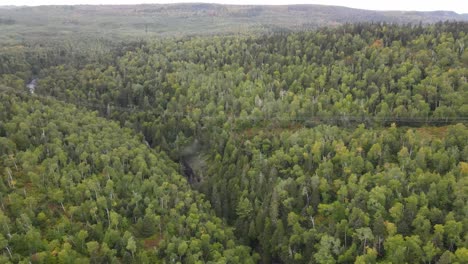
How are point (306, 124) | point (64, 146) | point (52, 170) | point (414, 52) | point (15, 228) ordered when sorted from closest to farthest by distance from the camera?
point (15, 228) → point (52, 170) → point (64, 146) → point (306, 124) → point (414, 52)

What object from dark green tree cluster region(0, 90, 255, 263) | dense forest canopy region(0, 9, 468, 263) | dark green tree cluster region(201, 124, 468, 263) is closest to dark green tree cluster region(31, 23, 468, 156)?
dense forest canopy region(0, 9, 468, 263)

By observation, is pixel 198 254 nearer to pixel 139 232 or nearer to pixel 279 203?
pixel 139 232

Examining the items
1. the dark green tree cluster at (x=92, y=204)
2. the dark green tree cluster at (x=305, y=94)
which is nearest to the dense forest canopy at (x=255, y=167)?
the dark green tree cluster at (x=92, y=204)

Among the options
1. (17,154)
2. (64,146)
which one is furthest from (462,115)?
(17,154)

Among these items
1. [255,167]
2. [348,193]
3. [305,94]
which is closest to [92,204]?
[255,167]

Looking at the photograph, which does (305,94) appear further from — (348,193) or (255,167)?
(348,193)

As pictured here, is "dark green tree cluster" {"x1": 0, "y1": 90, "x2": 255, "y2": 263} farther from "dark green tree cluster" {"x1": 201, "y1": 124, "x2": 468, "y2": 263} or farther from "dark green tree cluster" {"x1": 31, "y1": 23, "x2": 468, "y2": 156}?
"dark green tree cluster" {"x1": 31, "y1": 23, "x2": 468, "y2": 156}
